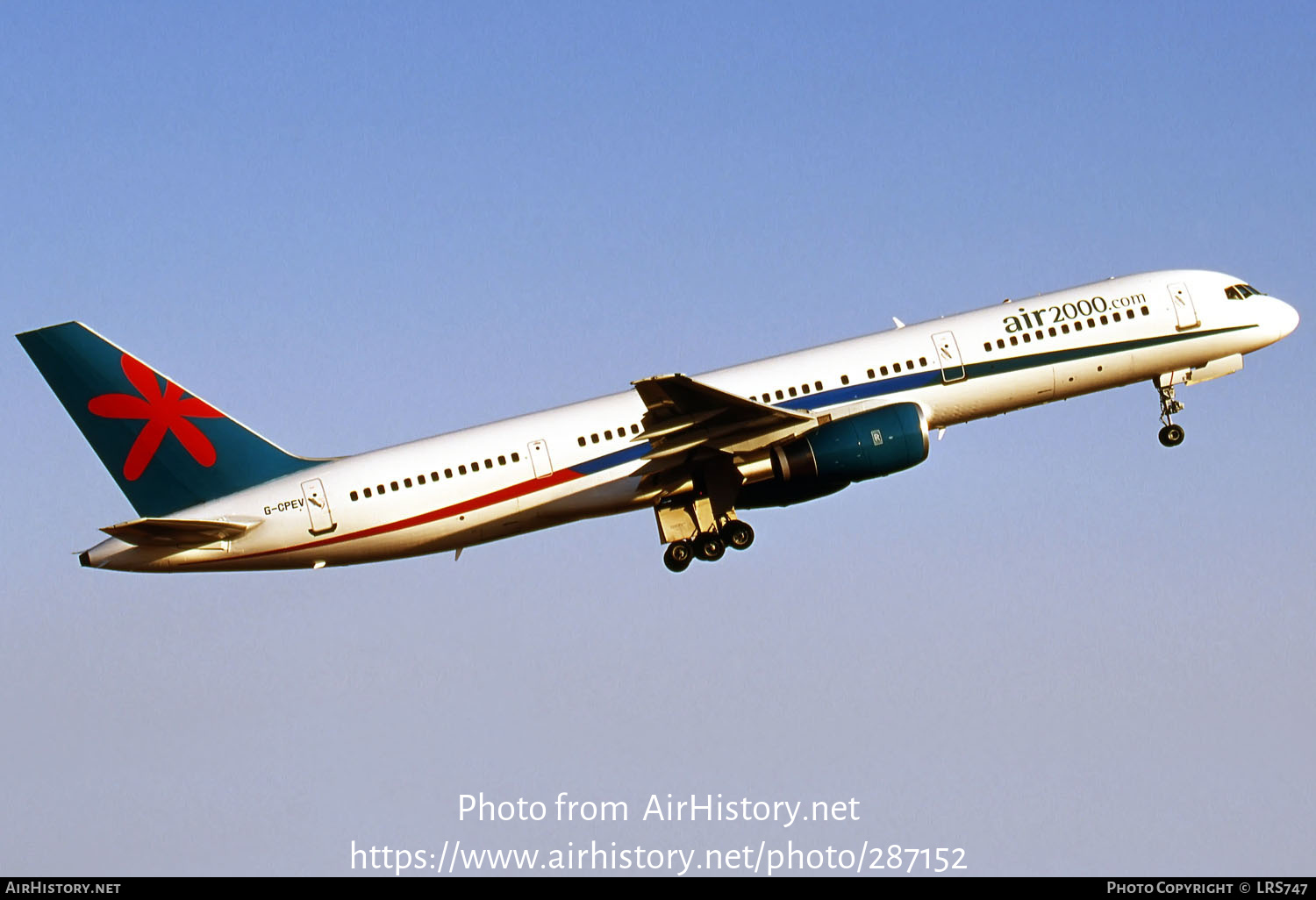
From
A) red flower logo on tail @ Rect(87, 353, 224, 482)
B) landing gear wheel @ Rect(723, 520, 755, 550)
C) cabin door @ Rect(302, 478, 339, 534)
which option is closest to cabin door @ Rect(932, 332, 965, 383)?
landing gear wheel @ Rect(723, 520, 755, 550)

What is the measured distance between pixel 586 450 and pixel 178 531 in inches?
455

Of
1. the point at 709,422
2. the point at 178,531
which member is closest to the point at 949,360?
the point at 709,422

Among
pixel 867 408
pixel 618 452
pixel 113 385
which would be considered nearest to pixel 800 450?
pixel 867 408

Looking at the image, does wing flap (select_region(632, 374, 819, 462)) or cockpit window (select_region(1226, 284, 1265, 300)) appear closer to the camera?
wing flap (select_region(632, 374, 819, 462))

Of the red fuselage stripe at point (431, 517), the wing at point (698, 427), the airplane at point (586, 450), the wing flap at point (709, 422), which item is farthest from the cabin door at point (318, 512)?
the wing flap at point (709, 422)

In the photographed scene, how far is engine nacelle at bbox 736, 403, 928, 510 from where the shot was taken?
40.3 metres

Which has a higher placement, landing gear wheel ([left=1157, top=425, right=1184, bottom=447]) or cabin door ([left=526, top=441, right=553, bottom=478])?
landing gear wheel ([left=1157, top=425, right=1184, bottom=447])

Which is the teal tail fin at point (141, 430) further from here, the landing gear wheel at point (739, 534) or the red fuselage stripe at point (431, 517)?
the landing gear wheel at point (739, 534)

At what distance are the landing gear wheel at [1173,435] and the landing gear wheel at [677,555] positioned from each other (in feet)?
51.7

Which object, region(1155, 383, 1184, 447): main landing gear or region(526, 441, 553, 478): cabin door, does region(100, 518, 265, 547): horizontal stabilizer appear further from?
region(1155, 383, 1184, 447): main landing gear

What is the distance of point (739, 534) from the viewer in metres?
43.0

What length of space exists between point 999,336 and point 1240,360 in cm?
874

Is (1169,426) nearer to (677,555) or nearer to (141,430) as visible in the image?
(677,555)

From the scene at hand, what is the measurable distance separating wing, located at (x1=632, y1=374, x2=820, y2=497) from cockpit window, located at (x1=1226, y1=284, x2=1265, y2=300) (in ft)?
48.1
